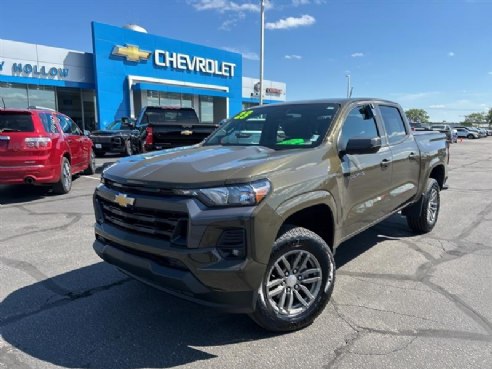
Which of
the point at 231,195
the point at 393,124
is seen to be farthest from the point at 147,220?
the point at 393,124

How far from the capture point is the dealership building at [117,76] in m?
22.3

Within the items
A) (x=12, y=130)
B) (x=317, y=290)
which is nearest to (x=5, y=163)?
(x=12, y=130)

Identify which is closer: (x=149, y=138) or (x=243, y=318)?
(x=243, y=318)

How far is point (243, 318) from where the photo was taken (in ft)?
10.9

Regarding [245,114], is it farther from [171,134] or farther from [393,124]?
[171,134]

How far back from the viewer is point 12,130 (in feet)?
24.6

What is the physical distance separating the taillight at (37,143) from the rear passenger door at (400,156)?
244 inches

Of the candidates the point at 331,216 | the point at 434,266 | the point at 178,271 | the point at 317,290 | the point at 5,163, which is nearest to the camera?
the point at 178,271

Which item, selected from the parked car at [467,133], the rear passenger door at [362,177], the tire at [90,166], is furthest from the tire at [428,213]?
the parked car at [467,133]

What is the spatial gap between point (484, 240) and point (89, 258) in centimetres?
522

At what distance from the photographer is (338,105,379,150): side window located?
12.6 feet

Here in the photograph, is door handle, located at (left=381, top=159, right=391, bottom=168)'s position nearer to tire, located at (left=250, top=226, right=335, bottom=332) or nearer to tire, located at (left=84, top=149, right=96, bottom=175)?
tire, located at (left=250, top=226, right=335, bottom=332)

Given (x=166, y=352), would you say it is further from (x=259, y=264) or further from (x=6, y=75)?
(x=6, y=75)

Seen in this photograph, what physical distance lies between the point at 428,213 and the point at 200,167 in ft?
13.3
